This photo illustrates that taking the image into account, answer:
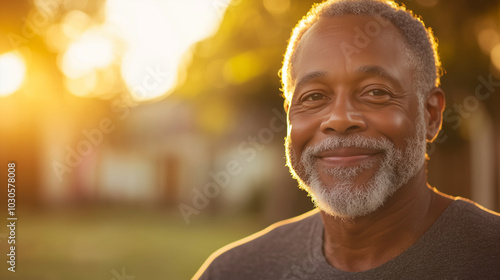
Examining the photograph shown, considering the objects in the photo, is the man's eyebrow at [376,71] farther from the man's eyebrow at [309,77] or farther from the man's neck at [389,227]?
the man's neck at [389,227]

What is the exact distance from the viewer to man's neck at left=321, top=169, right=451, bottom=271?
100.0 inches

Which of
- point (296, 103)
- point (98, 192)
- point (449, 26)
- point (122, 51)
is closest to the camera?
point (296, 103)

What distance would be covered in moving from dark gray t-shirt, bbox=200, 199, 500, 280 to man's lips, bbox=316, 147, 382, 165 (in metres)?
0.43

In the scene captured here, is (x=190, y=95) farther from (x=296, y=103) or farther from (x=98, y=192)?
(x=98, y=192)

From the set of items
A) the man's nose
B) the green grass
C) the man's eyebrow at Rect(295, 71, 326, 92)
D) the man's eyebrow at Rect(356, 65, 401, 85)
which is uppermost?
the man's eyebrow at Rect(295, 71, 326, 92)

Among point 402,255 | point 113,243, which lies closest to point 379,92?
point 402,255

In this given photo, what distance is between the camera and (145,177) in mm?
25109

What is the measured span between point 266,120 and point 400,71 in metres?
7.24

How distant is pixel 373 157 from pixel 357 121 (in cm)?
18

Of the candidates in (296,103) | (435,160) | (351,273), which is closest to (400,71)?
(296,103)

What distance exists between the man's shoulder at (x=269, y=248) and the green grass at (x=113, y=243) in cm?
574

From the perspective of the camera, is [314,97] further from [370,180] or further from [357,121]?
[370,180]

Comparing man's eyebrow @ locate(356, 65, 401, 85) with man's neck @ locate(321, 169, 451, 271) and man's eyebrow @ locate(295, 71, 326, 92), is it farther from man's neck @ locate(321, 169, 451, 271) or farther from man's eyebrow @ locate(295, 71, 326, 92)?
man's neck @ locate(321, 169, 451, 271)

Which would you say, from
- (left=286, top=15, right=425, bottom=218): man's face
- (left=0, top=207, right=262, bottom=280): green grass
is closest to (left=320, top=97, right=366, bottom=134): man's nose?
(left=286, top=15, right=425, bottom=218): man's face
